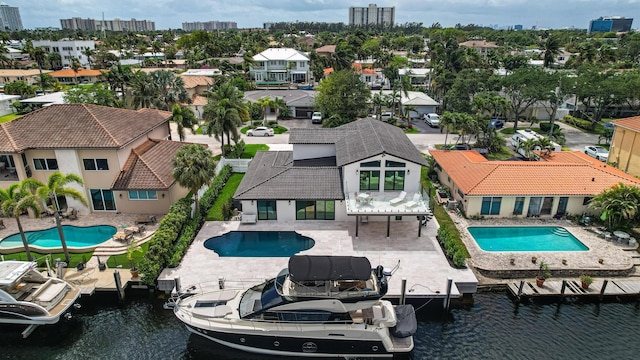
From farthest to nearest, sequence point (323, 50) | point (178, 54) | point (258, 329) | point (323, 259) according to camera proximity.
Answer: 1. point (178, 54)
2. point (323, 50)
3. point (323, 259)
4. point (258, 329)

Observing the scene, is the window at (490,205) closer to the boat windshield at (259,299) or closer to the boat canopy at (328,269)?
the boat canopy at (328,269)

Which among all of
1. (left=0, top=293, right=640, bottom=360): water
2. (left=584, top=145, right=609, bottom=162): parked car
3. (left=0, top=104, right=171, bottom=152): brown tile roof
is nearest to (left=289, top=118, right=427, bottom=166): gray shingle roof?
(left=0, top=293, right=640, bottom=360): water

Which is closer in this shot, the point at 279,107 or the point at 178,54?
the point at 279,107

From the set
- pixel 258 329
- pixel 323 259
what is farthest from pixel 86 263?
pixel 323 259

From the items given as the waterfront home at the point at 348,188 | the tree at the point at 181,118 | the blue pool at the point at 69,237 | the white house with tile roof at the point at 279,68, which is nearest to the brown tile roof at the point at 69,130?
the blue pool at the point at 69,237

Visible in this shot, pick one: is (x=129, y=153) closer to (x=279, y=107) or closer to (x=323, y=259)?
(x=323, y=259)

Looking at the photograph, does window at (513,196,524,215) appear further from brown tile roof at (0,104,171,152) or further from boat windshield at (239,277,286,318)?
brown tile roof at (0,104,171,152)
